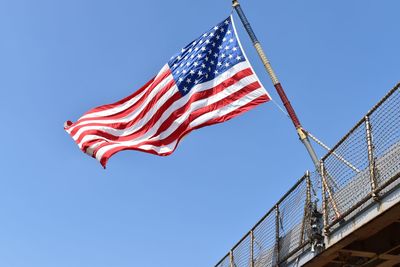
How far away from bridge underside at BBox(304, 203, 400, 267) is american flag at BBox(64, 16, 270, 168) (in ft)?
16.1

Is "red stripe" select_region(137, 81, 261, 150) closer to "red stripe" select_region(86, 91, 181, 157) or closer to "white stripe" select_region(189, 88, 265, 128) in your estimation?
"white stripe" select_region(189, 88, 265, 128)

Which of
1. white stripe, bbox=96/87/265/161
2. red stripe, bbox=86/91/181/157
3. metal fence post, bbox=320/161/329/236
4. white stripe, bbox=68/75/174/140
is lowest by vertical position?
metal fence post, bbox=320/161/329/236

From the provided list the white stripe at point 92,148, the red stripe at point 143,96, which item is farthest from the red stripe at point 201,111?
the red stripe at point 143,96

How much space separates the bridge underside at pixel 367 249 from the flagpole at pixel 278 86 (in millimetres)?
3420

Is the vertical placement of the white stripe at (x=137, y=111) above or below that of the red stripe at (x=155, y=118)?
above

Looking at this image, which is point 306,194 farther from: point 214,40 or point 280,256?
point 214,40

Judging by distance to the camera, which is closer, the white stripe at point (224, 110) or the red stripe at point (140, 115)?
the white stripe at point (224, 110)

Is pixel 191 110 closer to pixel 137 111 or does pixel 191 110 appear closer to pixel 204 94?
pixel 204 94

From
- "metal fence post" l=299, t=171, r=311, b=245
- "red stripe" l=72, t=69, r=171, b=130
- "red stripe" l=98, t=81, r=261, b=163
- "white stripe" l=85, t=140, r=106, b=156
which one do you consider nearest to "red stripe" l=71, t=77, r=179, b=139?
"red stripe" l=72, t=69, r=171, b=130

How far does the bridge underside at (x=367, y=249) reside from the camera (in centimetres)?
982

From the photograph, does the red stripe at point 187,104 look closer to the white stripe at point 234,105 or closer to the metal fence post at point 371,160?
the white stripe at point 234,105

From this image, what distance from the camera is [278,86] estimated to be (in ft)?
52.9

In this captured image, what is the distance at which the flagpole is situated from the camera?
14695 mm

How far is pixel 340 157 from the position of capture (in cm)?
1062
